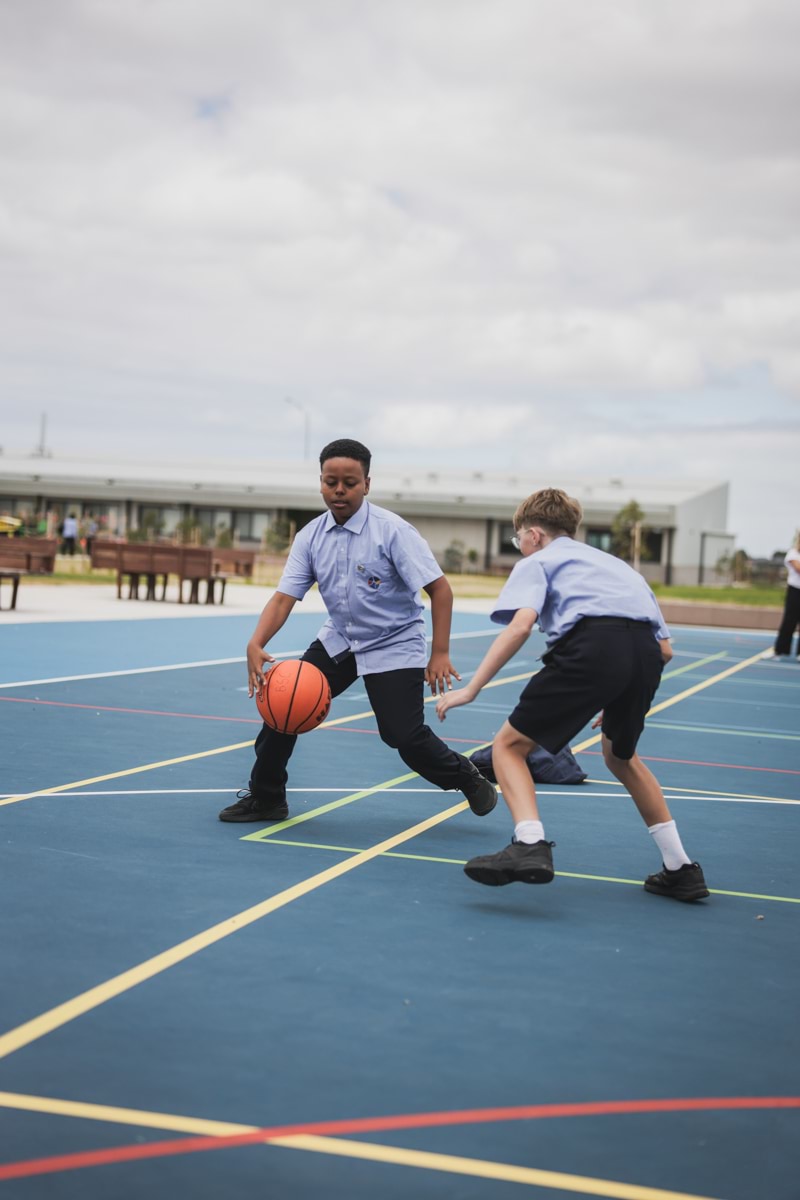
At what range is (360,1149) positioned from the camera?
3.38 m

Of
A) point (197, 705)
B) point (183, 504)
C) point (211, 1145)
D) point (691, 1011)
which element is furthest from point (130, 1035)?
point (183, 504)

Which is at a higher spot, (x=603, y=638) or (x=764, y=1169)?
(x=603, y=638)

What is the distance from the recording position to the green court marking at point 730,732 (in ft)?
40.8

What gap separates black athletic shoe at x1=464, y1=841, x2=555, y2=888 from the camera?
5.42m

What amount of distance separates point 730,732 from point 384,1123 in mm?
9650

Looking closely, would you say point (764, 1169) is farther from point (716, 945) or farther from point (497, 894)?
point (497, 894)

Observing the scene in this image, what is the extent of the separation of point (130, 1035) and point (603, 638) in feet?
8.11

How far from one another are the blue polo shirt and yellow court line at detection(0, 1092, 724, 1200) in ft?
11.6

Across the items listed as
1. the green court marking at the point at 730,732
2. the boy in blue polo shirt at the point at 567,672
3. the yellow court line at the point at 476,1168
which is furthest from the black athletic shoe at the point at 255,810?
the green court marking at the point at 730,732

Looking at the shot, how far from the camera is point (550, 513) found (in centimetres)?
588

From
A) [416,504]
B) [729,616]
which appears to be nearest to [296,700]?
[729,616]

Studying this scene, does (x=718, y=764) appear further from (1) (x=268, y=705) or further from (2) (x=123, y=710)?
(2) (x=123, y=710)

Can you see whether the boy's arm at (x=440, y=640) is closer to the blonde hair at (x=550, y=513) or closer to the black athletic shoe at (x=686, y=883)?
the blonde hair at (x=550, y=513)

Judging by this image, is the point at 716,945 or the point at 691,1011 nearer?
the point at 691,1011
